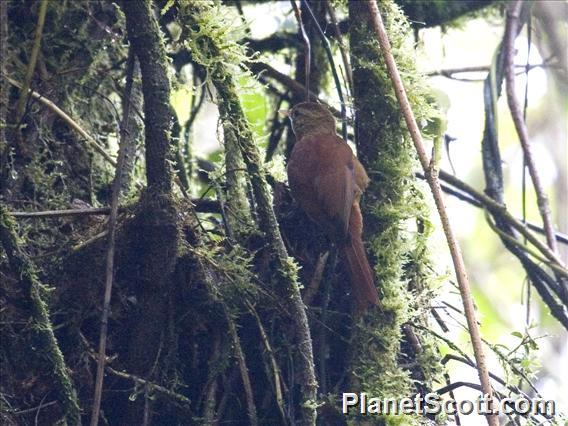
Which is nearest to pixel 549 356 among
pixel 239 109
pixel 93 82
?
pixel 239 109

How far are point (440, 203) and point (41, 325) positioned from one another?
4.02 feet

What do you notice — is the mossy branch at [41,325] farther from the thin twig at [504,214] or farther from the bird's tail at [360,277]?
the thin twig at [504,214]

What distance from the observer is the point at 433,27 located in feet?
12.7

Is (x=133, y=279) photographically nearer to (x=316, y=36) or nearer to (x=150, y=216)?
(x=150, y=216)

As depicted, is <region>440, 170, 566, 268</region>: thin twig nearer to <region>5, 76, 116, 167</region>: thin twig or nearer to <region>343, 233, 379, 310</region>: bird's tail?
<region>343, 233, 379, 310</region>: bird's tail

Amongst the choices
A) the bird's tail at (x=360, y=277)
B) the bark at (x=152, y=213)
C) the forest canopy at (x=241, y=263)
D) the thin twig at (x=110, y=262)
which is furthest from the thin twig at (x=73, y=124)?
the bird's tail at (x=360, y=277)

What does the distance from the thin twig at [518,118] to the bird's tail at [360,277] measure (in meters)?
0.72

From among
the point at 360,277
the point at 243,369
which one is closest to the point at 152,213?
the point at 243,369

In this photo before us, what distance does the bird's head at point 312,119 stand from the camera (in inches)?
127

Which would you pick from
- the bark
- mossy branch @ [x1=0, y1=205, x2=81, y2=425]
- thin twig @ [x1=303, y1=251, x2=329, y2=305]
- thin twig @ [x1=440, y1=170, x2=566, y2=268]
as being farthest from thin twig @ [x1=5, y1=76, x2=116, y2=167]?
thin twig @ [x1=440, y1=170, x2=566, y2=268]

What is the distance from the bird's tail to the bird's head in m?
0.68

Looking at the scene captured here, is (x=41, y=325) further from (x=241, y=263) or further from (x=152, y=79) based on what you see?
(x=152, y=79)

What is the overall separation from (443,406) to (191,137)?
1.91 meters

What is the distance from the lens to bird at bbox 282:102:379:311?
266 cm
